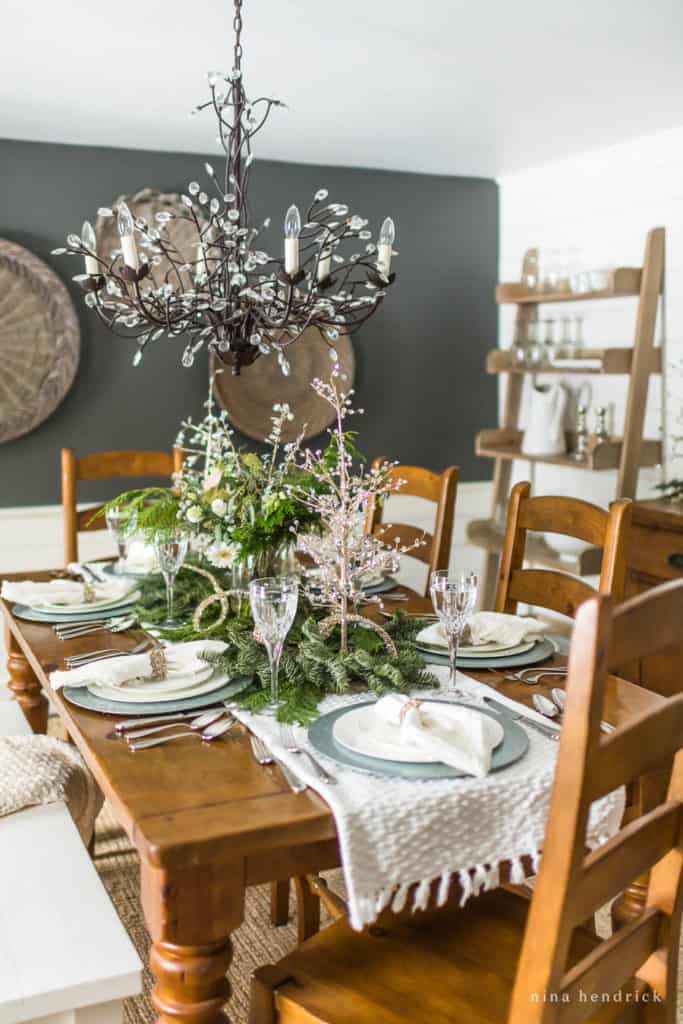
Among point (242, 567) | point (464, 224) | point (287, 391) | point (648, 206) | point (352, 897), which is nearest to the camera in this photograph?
point (352, 897)

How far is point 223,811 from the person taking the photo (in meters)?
1.30

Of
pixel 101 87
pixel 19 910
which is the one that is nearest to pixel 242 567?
pixel 19 910

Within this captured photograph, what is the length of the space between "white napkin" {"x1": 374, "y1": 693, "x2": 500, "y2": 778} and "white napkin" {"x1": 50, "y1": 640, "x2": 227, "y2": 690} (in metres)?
0.42

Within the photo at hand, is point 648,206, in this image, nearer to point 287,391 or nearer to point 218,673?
point 287,391

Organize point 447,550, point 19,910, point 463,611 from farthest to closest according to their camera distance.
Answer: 1. point 447,550
2. point 463,611
3. point 19,910

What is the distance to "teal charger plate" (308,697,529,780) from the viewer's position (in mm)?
1389

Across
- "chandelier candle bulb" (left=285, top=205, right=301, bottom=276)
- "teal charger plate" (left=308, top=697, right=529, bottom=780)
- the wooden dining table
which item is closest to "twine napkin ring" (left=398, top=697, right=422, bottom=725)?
"teal charger plate" (left=308, top=697, right=529, bottom=780)

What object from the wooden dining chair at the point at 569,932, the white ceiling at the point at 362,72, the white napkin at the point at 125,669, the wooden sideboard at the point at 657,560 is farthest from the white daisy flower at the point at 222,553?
the wooden sideboard at the point at 657,560

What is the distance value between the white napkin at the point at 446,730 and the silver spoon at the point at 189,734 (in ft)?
0.82

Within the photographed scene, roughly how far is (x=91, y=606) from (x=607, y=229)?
2713mm

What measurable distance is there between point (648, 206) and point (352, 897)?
3.20 metres

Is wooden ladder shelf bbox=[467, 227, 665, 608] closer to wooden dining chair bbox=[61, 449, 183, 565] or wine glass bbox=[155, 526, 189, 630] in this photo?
wooden dining chair bbox=[61, 449, 183, 565]

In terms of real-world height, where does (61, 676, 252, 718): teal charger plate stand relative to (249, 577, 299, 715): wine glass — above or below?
below

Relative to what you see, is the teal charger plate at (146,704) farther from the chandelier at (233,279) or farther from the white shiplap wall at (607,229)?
the white shiplap wall at (607,229)
